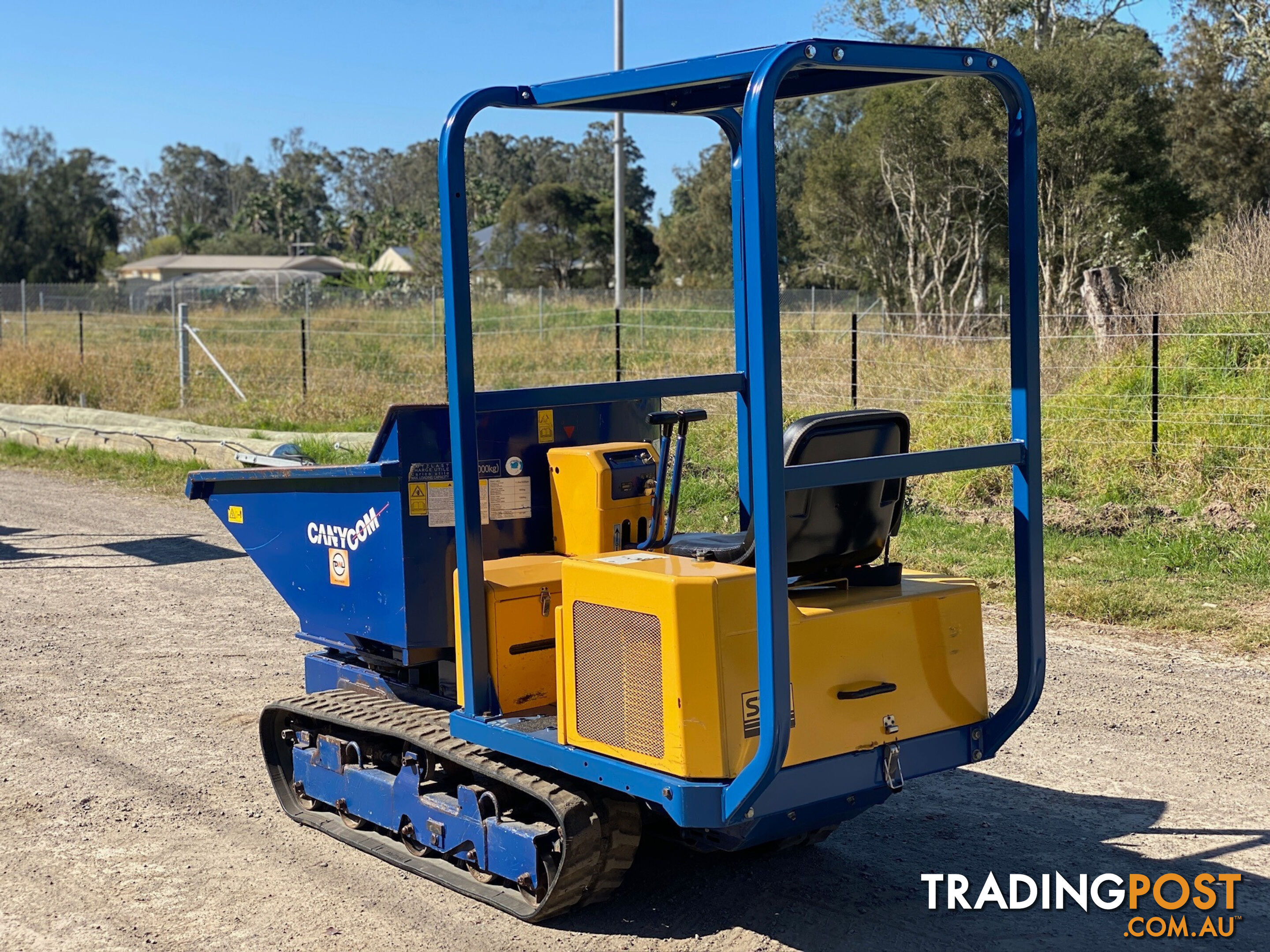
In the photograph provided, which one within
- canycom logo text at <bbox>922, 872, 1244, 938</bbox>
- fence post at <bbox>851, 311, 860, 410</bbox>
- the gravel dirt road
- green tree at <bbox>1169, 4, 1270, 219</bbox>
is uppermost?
green tree at <bbox>1169, 4, 1270, 219</bbox>

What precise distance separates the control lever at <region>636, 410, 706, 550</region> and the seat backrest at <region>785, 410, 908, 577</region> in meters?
0.51

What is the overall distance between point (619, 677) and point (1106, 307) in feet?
37.3

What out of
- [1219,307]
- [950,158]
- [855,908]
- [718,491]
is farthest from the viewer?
[950,158]

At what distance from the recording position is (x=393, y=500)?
5.06 metres

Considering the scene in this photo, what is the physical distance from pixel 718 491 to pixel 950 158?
69.4 ft

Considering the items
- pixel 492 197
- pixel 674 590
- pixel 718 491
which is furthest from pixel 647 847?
pixel 492 197

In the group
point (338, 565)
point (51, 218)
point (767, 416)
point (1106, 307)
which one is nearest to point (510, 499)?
point (338, 565)

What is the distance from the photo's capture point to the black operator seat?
4078 mm

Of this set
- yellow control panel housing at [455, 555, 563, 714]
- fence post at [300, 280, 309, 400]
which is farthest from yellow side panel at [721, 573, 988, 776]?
fence post at [300, 280, 309, 400]

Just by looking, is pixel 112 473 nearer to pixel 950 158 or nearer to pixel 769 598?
pixel 769 598

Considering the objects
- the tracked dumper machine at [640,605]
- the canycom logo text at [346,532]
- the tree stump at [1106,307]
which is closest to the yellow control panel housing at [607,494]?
the tracked dumper machine at [640,605]

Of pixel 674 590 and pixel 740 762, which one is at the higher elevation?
pixel 674 590

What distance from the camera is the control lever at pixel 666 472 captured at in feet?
15.0

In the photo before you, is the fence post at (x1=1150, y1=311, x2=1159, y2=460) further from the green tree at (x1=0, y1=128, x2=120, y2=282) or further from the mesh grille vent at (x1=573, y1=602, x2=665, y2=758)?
the green tree at (x1=0, y1=128, x2=120, y2=282)
